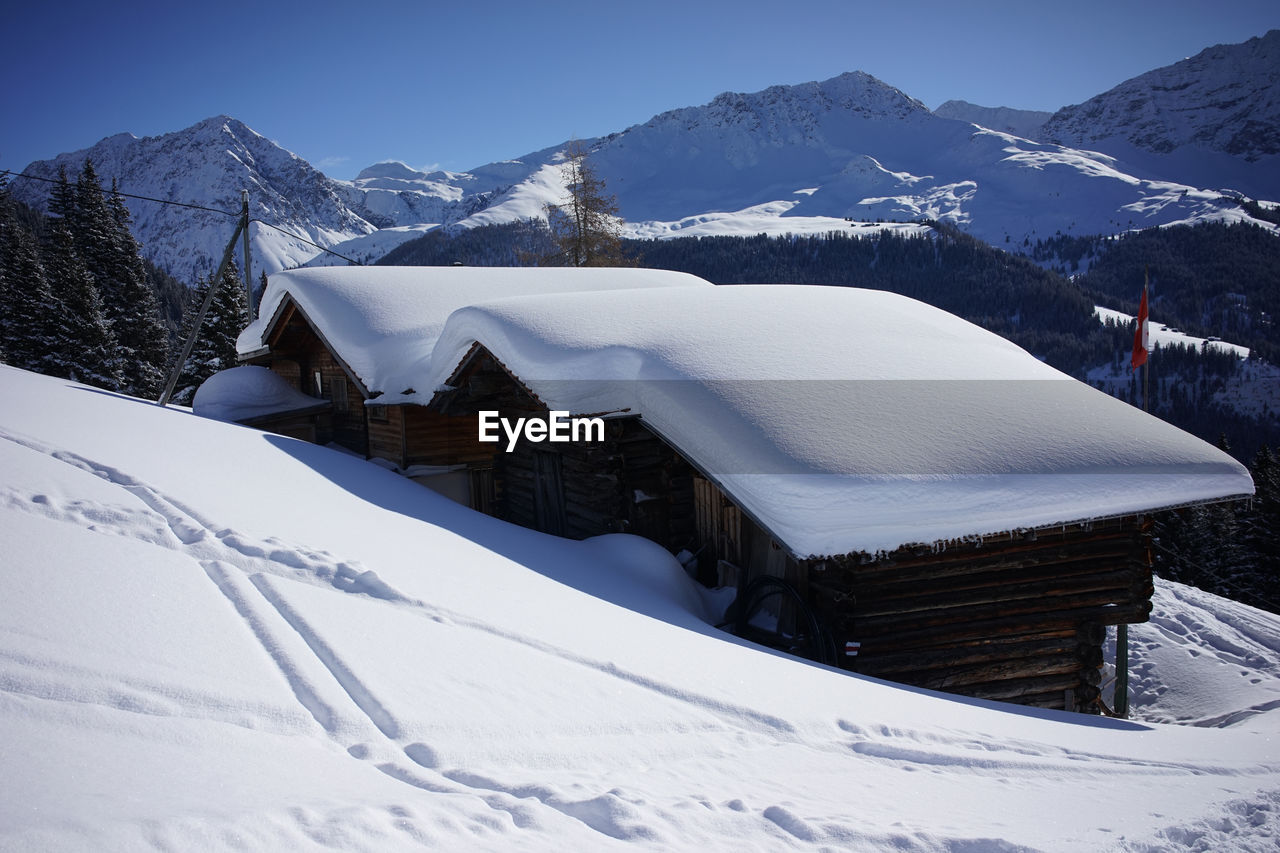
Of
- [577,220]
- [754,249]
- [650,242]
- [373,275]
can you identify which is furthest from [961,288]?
[373,275]

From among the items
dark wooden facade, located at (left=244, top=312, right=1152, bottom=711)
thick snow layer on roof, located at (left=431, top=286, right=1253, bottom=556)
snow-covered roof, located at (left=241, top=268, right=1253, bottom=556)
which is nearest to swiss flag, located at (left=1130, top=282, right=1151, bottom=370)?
snow-covered roof, located at (left=241, top=268, right=1253, bottom=556)

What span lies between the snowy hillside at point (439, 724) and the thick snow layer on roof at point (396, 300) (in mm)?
6873

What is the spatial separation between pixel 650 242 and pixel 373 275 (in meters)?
138

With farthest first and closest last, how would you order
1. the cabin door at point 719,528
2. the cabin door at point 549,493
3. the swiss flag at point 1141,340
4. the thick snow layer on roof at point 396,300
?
1. the swiss flag at point 1141,340
2. the thick snow layer on roof at point 396,300
3. the cabin door at point 549,493
4. the cabin door at point 719,528

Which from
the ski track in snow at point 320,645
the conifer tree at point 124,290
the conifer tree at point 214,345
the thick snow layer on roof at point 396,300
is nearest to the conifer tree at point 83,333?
the conifer tree at point 124,290

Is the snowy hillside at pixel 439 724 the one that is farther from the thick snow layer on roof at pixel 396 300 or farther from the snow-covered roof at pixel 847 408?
the thick snow layer on roof at pixel 396 300

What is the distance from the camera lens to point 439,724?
11.9 feet

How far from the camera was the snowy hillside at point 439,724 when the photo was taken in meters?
2.76

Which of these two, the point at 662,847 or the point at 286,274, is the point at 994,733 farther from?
the point at 286,274

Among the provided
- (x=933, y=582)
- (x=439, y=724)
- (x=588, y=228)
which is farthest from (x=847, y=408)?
(x=588, y=228)

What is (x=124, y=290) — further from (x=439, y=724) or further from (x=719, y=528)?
(x=439, y=724)

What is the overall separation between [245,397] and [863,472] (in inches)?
654

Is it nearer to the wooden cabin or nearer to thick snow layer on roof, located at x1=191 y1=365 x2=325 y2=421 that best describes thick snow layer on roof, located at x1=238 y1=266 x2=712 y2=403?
thick snow layer on roof, located at x1=191 y1=365 x2=325 y2=421

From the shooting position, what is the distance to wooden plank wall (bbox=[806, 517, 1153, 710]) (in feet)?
25.1
